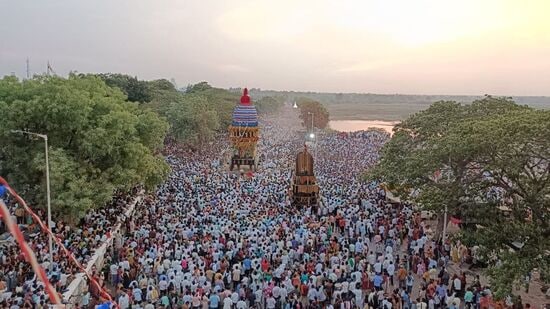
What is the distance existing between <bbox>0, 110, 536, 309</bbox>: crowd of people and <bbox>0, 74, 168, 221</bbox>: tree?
59.6 inches

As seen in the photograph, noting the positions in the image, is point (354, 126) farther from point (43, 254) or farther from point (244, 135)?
point (43, 254)

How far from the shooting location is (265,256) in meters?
17.6

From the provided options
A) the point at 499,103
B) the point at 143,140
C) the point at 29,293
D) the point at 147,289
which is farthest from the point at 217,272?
the point at 499,103

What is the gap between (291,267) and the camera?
17.3 metres

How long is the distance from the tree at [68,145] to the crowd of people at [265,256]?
1.51 meters

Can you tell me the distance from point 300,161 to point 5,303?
54.4ft

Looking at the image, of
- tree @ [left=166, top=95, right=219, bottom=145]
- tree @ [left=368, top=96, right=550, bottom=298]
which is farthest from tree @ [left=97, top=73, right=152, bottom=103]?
tree @ [left=368, top=96, right=550, bottom=298]

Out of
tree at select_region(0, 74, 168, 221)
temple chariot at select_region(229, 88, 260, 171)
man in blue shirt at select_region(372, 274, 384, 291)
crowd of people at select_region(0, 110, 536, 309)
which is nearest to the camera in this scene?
crowd of people at select_region(0, 110, 536, 309)

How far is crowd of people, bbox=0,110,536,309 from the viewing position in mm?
14969

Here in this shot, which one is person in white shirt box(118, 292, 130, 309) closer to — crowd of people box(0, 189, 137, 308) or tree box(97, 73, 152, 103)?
crowd of people box(0, 189, 137, 308)

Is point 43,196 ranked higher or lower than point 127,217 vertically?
higher

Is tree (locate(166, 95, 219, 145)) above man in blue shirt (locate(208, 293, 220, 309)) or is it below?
above

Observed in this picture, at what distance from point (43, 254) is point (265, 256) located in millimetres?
6758

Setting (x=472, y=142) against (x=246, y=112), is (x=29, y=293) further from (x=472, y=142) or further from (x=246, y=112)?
(x=246, y=112)
